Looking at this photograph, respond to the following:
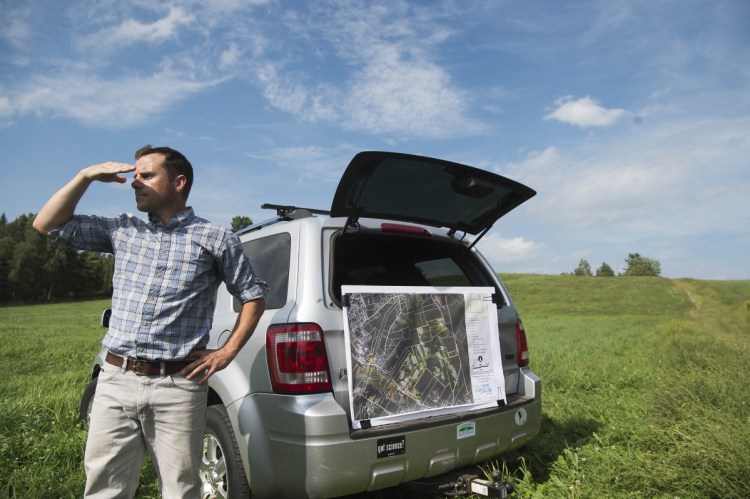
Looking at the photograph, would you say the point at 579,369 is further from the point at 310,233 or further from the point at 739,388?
the point at 310,233

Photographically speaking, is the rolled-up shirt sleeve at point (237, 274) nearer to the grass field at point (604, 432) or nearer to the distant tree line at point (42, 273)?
the grass field at point (604, 432)

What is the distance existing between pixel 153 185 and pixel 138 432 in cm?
112

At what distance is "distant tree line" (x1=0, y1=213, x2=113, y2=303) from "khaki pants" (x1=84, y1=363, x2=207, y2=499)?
71362 mm

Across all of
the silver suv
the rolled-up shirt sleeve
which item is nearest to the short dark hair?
the rolled-up shirt sleeve

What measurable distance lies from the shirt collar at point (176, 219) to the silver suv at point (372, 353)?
632 mm

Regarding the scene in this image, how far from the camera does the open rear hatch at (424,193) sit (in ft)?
9.62

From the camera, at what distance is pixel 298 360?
103 inches

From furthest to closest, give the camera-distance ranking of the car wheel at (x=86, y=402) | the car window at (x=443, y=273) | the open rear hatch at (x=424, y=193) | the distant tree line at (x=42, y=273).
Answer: the distant tree line at (x=42, y=273) → the car wheel at (x=86, y=402) → the car window at (x=443, y=273) → the open rear hatch at (x=424, y=193)

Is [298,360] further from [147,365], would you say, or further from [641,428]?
[641,428]

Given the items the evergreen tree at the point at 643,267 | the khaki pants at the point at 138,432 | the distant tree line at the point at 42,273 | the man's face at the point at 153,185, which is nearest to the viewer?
the khaki pants at the point at 138,432

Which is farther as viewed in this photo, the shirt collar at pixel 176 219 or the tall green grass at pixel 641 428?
the tall green grass at pixel 641 428

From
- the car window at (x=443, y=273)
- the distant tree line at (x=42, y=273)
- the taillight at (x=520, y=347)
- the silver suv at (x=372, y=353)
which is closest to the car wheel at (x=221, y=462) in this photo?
the silver suv at (x=372, y=353)

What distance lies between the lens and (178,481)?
2303 millimetres

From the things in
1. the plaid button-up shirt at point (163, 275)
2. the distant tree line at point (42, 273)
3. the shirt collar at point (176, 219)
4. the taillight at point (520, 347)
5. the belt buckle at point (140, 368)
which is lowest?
the taillight at point (520, 347)
